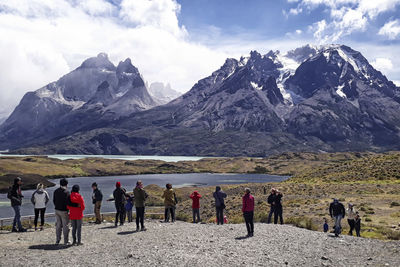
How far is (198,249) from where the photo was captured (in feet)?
68.1

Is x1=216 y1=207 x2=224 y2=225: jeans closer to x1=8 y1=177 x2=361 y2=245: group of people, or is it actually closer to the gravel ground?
x1=8 y1=177 x2=361 y2=245: group of people

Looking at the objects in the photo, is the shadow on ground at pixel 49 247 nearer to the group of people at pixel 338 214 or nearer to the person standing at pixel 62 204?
the person standing at pixel 62 204

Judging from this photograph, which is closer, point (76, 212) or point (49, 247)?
point (49, 247)

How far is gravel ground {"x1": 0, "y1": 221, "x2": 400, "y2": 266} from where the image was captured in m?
18.5

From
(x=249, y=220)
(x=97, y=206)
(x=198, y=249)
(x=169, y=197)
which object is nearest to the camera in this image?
(x=198, y=249)

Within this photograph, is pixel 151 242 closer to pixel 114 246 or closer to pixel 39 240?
pixel 114 246

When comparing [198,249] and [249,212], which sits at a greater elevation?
[249,212]

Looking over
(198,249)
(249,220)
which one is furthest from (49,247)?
(249,220)

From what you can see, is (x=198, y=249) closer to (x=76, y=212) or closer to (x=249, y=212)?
(x=249, y=212)

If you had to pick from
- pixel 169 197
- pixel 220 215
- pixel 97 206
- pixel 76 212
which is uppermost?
pixel 169 197

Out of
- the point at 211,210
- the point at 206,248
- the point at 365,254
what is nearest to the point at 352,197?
the point at 211,210

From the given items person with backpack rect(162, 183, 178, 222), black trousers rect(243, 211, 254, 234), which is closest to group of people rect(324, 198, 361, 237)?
black trousers rect(243, 211, 254, 234)

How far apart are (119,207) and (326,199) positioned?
34130 mm

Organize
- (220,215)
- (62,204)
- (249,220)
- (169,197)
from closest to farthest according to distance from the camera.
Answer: (62,204) → (249,220) → (220,215) → (169,197)
